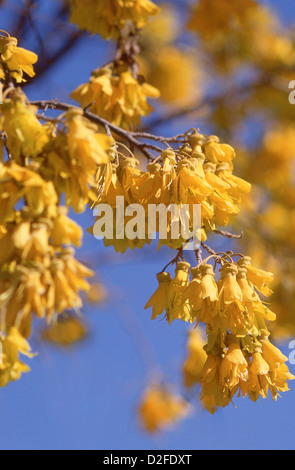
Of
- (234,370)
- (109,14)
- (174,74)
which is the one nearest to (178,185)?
(234,370)

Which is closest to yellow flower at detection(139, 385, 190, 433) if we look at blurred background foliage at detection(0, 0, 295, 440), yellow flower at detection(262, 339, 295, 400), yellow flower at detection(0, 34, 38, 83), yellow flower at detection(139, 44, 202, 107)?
blurred background foliage at detection(0, 0, 295, 440)

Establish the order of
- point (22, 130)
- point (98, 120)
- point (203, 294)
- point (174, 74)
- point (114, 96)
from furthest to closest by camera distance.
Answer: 1. point (174, 74)
2. point (114, 96)
3. point (98, 120)
4. point (203, 294)
5. point (22, 130)

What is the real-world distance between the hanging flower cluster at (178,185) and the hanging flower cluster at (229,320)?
0.48 feet

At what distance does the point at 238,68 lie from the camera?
242 inches

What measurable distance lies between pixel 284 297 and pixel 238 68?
262cm

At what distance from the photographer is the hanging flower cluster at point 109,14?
111 inches

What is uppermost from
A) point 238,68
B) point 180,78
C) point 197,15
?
point 180,78

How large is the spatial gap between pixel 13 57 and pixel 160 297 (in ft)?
2.95

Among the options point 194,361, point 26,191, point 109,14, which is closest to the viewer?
point 26,191

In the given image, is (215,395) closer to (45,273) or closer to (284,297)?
(45,273)

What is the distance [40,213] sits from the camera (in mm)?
1511

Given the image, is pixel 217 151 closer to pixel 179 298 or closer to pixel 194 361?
pixel 179 298

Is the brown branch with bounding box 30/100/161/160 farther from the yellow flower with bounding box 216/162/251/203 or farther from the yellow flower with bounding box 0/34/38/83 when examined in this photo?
the yellow flower with bounding box 216/162/251/203
